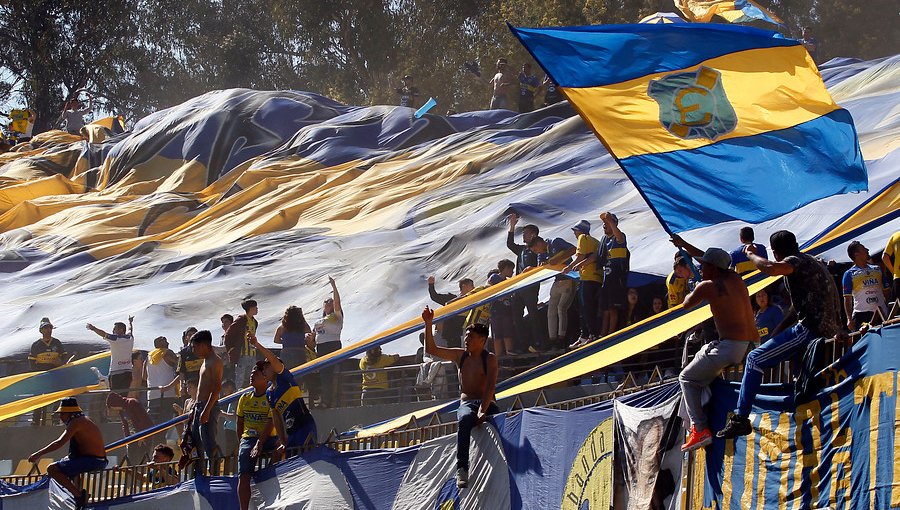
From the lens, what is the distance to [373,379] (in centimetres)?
1519

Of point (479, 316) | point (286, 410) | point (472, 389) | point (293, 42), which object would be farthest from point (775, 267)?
point (293, 42)

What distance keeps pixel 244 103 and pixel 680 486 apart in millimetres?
24798

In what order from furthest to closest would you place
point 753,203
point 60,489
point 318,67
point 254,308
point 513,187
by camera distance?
point 318,67, point 513,187, point 254,308, point 60,489, point 753,203

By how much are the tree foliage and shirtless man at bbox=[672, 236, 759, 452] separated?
28451mm

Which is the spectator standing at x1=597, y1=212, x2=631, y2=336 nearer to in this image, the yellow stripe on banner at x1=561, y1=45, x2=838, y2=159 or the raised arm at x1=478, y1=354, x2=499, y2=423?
the yellow stripe on banner at x1=561, y1=45, x2=838, y2=159

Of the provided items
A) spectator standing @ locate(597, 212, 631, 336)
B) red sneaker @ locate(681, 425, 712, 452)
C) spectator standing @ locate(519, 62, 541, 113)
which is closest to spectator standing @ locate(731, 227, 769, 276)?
spectator standing @ locate(597, 212, 631, 336)

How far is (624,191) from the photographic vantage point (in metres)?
18.9

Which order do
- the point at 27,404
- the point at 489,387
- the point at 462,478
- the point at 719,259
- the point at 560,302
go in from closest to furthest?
the point at 719,259 < the point at 462,478 < the point at 489,387 < the point at 560,302 < the point at 27,404

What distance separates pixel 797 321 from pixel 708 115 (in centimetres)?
358

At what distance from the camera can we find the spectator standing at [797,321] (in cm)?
654

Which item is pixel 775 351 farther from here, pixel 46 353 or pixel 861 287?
pixel 46 353

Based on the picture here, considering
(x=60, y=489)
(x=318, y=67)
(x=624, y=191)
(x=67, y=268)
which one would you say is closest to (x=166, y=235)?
(x=67, y=268)

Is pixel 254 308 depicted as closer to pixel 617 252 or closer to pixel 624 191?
pixel 617 252

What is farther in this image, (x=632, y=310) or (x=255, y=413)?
(x=632, y=310)
